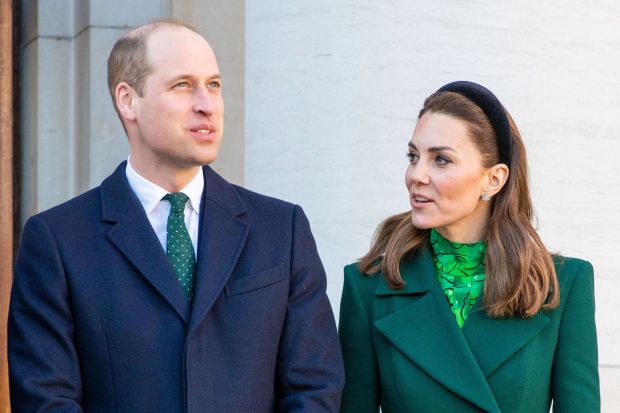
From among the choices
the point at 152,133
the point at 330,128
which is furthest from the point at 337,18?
the point at 152,133

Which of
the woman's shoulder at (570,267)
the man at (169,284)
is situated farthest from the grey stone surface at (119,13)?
the woman's shoulder at (570,267)

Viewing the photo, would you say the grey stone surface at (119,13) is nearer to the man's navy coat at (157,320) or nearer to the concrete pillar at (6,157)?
the concrete pillar at (6,157)

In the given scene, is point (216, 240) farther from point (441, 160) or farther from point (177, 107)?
point (441, 160)

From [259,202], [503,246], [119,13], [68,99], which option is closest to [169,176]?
[259,202]

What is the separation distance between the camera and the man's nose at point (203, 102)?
3795 millimetres

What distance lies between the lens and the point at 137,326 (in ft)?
12.1

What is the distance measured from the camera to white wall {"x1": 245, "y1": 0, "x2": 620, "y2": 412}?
17.3 feet

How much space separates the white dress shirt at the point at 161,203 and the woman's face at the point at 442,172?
0.64 meters

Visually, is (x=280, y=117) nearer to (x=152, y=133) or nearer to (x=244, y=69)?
(x=244, y=69)

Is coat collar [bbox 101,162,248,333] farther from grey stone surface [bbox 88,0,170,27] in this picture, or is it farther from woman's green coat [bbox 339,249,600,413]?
grey stone surface [bbox 88,0,170,27]

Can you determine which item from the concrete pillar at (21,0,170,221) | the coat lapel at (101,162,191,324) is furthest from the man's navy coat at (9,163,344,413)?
the concrete pillar at (21,0,170,221)

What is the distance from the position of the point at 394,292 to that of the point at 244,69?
189 centimetres

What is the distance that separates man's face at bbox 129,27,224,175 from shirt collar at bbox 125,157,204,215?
33 mm

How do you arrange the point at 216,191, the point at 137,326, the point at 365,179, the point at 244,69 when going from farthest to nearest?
the point at 244,69 → the point at 365,179 → the point at 216,191 → the point at 137,326
